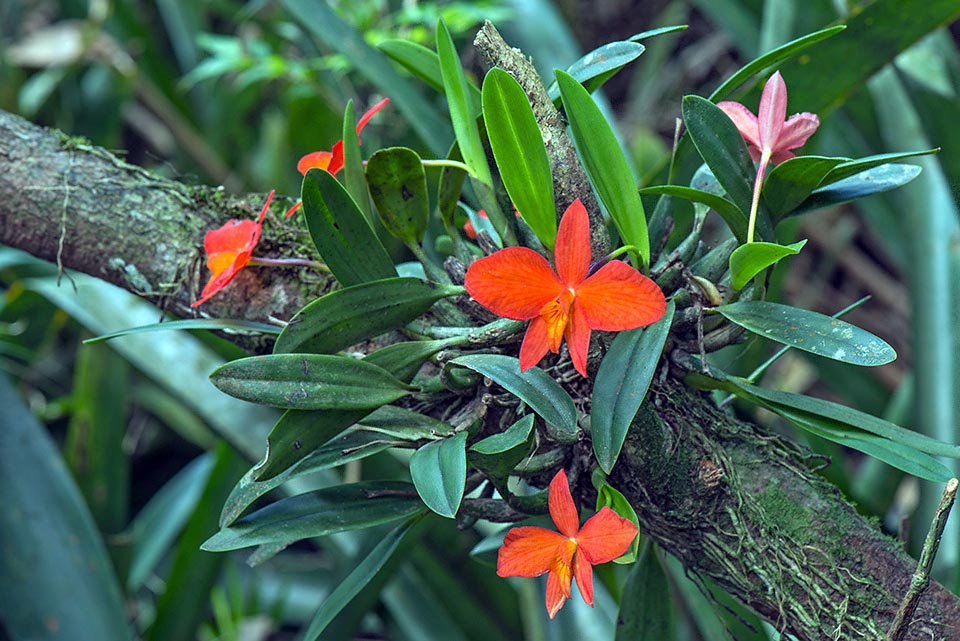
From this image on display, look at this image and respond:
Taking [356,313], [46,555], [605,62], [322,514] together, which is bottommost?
[46,555]

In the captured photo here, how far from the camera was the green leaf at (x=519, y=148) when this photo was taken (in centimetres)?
35

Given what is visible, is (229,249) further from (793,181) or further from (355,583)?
(793,181)

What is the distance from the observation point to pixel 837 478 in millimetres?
795

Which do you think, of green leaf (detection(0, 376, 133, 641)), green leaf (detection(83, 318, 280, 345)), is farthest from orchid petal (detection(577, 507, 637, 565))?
green leaf (detection(0, 376, 133, 641))

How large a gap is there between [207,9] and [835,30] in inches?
59.0

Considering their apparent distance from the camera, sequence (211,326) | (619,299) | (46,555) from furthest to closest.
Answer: (46,555), (211,326), (619,299)

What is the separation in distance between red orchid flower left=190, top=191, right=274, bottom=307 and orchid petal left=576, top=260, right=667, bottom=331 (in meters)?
0.19

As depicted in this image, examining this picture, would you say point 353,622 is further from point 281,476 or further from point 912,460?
point 912,460

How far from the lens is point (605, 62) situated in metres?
0.41

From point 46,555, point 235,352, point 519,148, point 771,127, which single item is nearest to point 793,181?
point 771,127

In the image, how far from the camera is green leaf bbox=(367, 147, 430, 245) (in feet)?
1.32

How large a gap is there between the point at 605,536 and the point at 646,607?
0.17 m

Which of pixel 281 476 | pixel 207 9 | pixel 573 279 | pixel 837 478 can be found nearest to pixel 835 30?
pixel 573 279

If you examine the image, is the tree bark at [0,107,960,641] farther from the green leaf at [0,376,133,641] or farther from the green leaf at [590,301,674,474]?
the green leaf at [0,376,133,641]
